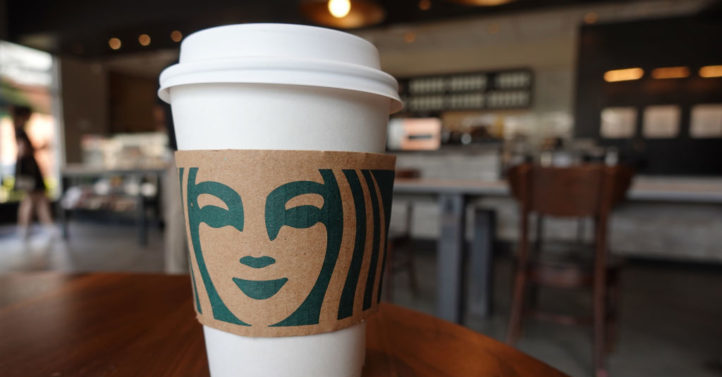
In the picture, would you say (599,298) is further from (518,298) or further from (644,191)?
(644,191)

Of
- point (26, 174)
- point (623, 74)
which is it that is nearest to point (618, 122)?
point (623, 74)

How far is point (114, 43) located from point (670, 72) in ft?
23.6

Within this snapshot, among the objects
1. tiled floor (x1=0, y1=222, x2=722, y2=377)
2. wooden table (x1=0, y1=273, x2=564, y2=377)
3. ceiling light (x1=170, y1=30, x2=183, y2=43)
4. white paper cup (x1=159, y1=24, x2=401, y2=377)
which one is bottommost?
tiled floor (x1=0, y1=222, x2=722, y2=377)

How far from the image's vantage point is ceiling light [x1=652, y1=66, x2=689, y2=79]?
492 cm

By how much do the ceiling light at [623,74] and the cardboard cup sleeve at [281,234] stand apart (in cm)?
607

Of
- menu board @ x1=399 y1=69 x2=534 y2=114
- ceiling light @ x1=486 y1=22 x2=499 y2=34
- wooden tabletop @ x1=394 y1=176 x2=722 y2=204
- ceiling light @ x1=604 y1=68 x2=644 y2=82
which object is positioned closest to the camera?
wooden tabletop @ x1=394 y1=176 x2=722 y2=204

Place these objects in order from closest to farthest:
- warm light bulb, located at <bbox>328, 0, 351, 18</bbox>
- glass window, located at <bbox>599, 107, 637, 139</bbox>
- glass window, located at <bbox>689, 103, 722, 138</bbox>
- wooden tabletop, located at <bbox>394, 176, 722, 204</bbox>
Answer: wooden tabletop, located at <bbox>394, 176, 722, 204</bbox> < warm light bulb, located at <bbox>328, 0, 351, 18</bbox> < glass window, located at <bbox>689, 103, 722, 138</bbox> < glass window, located at <bbox>599, 107, 637, 139</bbox>

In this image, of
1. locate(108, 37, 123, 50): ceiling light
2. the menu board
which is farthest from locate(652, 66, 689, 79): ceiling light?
locate(108, 37, 123, 50): ceiling light

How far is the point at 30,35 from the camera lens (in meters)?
5.09

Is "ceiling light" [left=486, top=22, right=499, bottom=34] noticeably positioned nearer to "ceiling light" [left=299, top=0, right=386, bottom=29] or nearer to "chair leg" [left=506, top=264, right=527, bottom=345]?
"ceiling light" [left=299, top=0, right=386, bottom=29]

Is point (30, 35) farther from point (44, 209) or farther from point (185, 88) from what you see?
point (185, 88)

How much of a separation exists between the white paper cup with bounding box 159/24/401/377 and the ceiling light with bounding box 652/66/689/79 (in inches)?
243

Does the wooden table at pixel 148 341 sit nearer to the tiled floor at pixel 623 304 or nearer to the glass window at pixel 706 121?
the tiled floor at pixel 623 304

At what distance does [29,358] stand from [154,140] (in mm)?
7033
